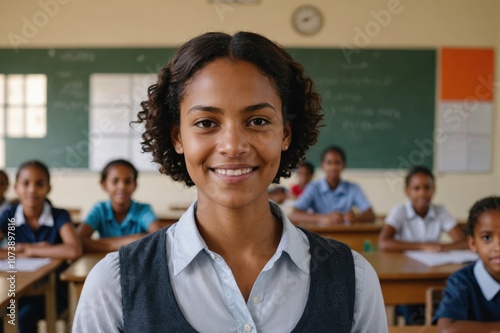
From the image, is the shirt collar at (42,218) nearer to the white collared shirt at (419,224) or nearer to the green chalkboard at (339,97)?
the white collared shirt at (419,224)

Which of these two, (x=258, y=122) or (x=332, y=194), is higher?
(x=258, y=122)

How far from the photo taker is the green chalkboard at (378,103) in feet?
19.3

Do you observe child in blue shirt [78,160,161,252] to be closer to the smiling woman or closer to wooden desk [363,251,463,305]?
wooden desk [363,251,463,305]

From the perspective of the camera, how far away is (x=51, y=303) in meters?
2.78

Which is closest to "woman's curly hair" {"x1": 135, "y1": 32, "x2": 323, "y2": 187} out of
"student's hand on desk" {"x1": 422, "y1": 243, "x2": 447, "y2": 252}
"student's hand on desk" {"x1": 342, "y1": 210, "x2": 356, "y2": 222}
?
"student's hand on desk" {"x1": 422, "y1": 243, "x2": 447, "y2": 252}

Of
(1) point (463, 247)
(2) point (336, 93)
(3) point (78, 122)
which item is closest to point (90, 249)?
(1) point (463, 247)

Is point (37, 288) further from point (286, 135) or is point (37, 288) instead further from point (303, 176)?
point (303, 176)

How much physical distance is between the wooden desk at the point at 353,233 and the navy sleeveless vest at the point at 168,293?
2.92 m

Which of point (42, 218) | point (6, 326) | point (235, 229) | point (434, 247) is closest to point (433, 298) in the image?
point (434, 247)

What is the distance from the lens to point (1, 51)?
5.81 m

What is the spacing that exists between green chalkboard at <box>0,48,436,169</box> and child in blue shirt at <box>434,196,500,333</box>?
3.72 meters

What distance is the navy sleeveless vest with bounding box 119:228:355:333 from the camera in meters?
0.89

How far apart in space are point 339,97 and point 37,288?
13.7 feet

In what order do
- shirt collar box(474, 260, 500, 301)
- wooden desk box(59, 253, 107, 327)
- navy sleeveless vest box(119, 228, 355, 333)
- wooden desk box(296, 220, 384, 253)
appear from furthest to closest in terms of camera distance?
wooden desk box(296, 220, 384, 253)
wooden desk box(59, 253, 107, 327)
shirt collar box(474, 260, 500, 301)
navy sleeveless vest box(119, 228, 355, 333)
